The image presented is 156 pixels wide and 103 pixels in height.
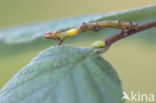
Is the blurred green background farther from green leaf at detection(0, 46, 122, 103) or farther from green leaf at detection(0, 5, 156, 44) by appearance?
green leaf at detection(0, 46, 122, 103)

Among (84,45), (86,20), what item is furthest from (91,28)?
(84,45)

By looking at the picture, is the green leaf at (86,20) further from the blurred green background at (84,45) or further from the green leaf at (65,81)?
the green leaf at (65,81)

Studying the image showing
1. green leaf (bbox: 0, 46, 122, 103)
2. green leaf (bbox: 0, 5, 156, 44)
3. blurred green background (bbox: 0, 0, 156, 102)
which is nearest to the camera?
green leaf (bbox: 0, 46, 122, 103)

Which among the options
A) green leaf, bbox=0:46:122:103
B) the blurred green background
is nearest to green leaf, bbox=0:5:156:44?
the blurred green background

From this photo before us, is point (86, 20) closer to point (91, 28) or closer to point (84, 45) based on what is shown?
point (91, 28)

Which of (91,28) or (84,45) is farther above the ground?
(91,28)

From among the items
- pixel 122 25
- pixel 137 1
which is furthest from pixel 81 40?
pixel 137 1
